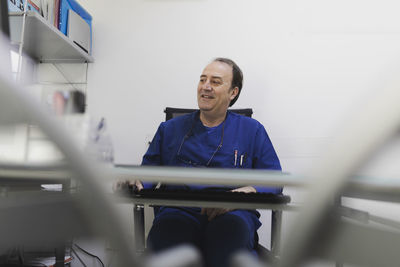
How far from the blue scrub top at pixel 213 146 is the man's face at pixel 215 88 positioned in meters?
0.07

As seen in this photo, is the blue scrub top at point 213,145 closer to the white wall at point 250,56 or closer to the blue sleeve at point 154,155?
the blue sleeve at point 154,155

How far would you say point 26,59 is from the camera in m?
2.27

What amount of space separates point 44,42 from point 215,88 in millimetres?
1165

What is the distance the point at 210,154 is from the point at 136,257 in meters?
1.15

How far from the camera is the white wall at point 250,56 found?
230cm

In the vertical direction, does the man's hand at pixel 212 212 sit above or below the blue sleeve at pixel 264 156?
below

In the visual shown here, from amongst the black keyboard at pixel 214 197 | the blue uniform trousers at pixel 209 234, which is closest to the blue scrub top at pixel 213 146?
the blue uniform trousers at pixel 209 234

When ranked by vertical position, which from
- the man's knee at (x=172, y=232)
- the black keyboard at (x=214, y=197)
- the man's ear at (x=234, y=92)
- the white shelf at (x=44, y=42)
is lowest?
the man's knee at (x=172, y=232)

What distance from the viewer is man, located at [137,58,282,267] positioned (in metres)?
1.12

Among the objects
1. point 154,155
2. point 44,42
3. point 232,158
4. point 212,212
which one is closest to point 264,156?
point 232,158

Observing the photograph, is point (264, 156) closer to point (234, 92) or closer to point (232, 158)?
point (232, 158)

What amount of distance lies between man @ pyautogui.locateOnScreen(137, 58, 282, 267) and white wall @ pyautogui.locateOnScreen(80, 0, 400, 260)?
27.4 inches

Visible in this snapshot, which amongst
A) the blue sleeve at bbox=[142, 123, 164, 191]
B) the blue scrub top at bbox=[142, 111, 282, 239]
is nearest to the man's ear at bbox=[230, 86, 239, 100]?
the blue scrub top at bbox=[142, 111, 282, 239]

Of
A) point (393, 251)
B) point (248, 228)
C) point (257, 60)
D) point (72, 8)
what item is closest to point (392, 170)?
point (393, 251)
